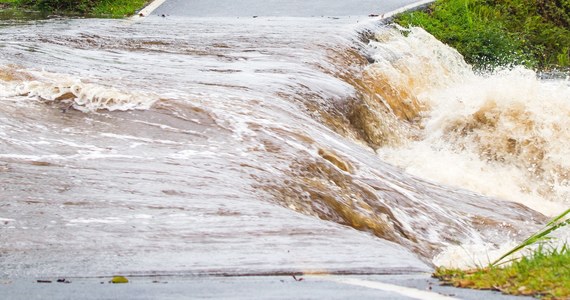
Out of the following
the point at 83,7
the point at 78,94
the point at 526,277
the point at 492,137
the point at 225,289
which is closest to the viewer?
the point at 225,289

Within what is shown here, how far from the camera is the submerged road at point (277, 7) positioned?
62.2 feet

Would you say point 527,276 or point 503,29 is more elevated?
point 527,276

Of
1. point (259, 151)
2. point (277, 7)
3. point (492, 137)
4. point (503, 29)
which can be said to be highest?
point (259, 151)

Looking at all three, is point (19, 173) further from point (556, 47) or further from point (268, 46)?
point (556, 47)

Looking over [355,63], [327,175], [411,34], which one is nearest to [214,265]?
[327,175]

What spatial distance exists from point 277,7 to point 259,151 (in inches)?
463

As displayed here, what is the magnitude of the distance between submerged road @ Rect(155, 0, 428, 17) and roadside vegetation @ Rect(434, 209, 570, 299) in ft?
44.9

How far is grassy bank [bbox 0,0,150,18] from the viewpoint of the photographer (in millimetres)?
19156

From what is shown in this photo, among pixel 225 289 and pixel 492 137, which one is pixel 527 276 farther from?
pixel 492 137

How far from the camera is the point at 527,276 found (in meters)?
5.10

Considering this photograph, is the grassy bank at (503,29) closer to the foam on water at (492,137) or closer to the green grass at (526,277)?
the foam on water at (492,137)

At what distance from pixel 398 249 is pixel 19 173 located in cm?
261

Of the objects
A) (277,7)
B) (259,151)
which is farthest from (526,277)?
(277,7)

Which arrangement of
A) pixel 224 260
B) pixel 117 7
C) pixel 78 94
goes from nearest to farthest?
1. pixel 224 260
2. pixel 78 94
3. pixel 117 7
